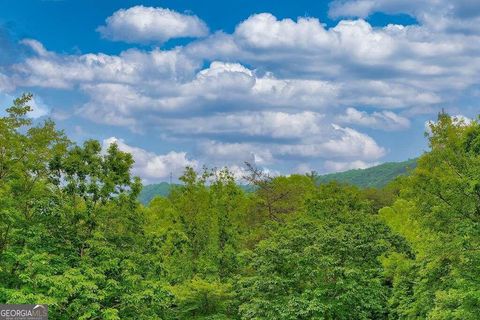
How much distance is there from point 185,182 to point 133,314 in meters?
20.6

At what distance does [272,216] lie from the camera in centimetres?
5962

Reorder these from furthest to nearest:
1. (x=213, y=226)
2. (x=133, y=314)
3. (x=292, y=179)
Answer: (x=292, y=179)
(x=213, y=226)
(x=133, y=314)

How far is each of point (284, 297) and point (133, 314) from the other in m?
10.1

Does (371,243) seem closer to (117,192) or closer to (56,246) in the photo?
(117,192)

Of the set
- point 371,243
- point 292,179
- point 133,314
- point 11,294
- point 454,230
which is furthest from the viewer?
point 292,179

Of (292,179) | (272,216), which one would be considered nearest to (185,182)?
(272,216)

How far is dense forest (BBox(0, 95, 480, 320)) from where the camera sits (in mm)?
33406

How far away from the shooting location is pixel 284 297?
1575 inches

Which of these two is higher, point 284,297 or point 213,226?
point 213,226

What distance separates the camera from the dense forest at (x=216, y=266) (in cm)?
3341

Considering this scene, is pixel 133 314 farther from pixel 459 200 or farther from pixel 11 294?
pixel 459 200

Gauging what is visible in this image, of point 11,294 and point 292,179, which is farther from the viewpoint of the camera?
point 292,179

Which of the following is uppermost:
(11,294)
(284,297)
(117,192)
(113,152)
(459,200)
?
(113,152)

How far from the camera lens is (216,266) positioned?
50.2 meters
